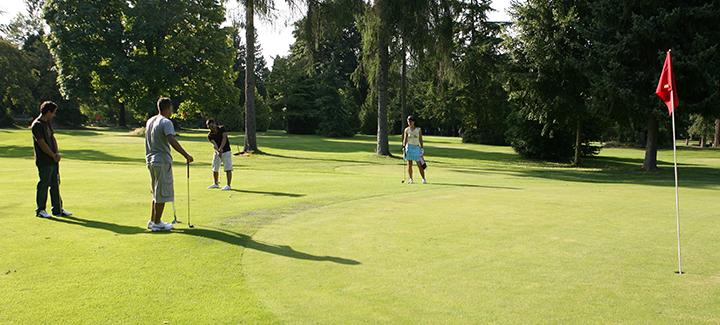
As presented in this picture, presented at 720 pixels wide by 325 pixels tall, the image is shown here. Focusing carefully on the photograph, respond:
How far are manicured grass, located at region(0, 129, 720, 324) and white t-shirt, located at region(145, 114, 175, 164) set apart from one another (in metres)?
1.18

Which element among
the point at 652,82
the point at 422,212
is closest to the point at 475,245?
the point at 422,212

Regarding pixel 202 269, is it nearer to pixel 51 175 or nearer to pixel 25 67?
pixel 51 175

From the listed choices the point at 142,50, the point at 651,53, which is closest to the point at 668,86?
the point at 651,53

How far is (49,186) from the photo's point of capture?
358 inches

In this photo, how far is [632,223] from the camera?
28.0 feet

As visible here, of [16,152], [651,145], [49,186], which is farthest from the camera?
[16,152]

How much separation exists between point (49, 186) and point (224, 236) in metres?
4.19

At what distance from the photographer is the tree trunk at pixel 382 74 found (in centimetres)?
2731

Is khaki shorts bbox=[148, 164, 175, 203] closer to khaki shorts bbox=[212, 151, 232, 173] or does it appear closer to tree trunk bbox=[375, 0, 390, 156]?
khaki shorts bbox=[212, 151, 232, 173]

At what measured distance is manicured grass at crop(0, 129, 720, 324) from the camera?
4352mm

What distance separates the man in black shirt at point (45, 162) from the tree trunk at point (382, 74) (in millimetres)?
20870

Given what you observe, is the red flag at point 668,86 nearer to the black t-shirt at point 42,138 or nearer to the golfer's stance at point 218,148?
the black t-shirt at point 42,138

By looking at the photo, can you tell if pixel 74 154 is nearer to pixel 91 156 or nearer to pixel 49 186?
pixel 91 156

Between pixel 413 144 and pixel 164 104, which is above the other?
pixel 164 104
